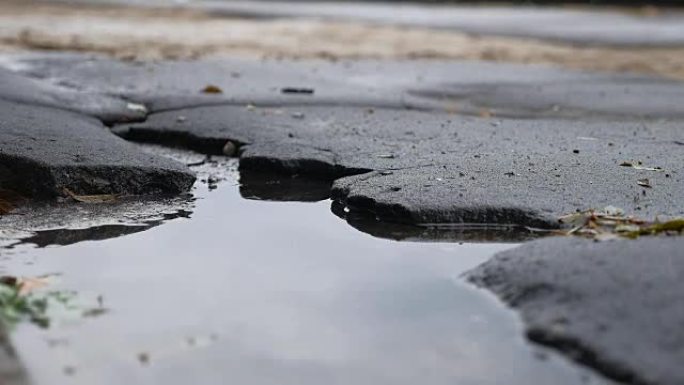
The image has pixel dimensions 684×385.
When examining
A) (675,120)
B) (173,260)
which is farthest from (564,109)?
(173,260)

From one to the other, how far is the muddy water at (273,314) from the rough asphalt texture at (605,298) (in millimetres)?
63

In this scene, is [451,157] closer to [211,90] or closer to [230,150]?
[230,150]

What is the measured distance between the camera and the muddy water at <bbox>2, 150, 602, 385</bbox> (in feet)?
7.74

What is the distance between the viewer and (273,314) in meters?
2.73

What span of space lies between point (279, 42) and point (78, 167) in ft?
23.9

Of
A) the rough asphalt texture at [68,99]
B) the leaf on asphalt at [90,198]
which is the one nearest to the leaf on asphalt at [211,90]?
the rough asphalt texture at [68,99]

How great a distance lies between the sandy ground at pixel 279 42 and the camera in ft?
31.9

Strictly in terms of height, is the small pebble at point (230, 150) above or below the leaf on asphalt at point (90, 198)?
below

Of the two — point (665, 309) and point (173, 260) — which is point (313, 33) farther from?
point (665, 309)

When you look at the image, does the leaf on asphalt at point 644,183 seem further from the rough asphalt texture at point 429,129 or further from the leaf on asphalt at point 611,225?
the leaf on asphalt at point 611,225

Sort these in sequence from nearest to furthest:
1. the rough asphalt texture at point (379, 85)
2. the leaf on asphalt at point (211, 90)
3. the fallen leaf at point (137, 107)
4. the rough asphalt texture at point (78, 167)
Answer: the rough asphalt texture at point (78, 167), the fallen leaf at point (137, 107), the rough asphalt texture at point (379, 85), the leaf on asphalt at point (211, 90)

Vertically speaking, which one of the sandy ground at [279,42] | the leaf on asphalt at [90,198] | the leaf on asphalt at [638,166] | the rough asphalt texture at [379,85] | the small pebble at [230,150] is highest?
the leaf on asphalt at [638,166]

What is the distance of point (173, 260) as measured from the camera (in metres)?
3.20

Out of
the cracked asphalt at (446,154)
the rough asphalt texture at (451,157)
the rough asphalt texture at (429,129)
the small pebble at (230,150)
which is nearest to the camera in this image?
the cracked asphalt at (446,154)
